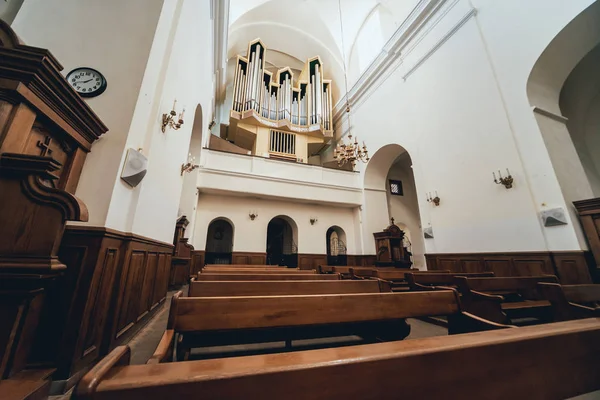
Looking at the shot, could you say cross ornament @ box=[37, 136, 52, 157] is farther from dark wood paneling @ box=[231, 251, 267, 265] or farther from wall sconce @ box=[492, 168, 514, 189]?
wall sconce @ box=[492, 168, 514, 189]

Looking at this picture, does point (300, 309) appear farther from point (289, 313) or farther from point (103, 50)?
point (103, 50)

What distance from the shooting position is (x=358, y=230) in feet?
27.0

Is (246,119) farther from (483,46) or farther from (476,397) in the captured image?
(476,397)

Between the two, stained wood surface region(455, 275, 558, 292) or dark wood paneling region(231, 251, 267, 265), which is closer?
stained wood surface region(455, 275, 558, 292)

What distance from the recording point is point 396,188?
9.55 meters

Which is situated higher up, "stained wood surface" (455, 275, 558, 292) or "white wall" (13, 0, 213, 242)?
"white wall" (13, 0, 213, 242)

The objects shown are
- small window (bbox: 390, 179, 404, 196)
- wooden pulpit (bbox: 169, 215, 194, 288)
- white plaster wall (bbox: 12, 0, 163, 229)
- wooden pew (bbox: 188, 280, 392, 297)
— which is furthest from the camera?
small window (bbox: 390, 179, 404, 196)

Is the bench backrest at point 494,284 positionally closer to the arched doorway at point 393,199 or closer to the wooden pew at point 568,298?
the wooden pew at point 568,298

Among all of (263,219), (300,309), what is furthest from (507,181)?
(263,219)

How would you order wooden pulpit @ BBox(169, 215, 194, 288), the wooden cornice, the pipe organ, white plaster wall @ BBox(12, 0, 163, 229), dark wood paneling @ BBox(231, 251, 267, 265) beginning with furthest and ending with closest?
→ 1. the pipe organ
2. dark wood paneling @ BBox(231, 251, 267, 265)
3. wooden pulpit @ BBox(169, 215, 194, 288)
4. white plaster wall @ BBox(12, 0, 163, 229)
5. the wooden cornice

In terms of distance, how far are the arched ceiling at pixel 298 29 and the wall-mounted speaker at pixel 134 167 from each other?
348 inches

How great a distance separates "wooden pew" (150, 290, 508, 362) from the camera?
111 centimetres

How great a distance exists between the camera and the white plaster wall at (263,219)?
23.3ft

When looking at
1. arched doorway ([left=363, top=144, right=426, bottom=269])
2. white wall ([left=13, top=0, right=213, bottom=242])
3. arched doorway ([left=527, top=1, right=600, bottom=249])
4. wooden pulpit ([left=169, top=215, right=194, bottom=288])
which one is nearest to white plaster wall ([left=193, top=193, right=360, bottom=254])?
arched doorway ([left=363, top=144, right=426, bottom=269])
